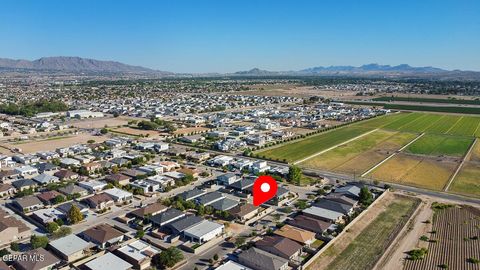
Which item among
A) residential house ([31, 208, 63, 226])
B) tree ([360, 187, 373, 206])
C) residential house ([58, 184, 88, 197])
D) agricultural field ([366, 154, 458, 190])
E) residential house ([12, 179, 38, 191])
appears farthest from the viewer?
agricultural field ([366, 154, 458, 190])

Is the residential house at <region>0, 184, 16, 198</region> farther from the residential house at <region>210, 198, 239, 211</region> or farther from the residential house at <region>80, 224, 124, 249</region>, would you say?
the residential house at <region>210, 198, 239, 211</region>

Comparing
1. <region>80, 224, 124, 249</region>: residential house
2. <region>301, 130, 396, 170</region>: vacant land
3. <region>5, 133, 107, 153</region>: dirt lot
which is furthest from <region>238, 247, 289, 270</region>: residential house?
<region>5, 133, 107, 153</region>: dirt lot

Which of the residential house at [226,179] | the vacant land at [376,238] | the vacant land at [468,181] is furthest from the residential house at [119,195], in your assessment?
the vacant land at [468,181]

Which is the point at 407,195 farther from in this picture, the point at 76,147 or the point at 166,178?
the point at 76,147

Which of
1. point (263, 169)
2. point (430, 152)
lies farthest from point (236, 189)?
point (430, 152)

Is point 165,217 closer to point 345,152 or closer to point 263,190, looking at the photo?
point 263,190

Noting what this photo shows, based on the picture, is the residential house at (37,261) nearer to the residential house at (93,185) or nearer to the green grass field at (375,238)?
the residential house at (93,185)
